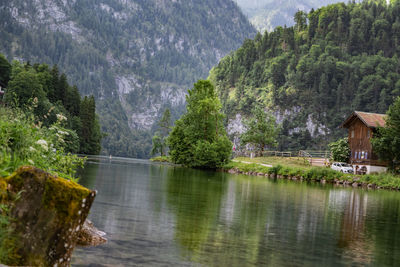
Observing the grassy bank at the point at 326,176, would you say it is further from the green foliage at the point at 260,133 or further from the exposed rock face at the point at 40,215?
the exposed rock face at the point at 40,215

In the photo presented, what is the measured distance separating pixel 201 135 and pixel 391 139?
32.0m

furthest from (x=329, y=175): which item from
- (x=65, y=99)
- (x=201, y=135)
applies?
(x=65, y=99)

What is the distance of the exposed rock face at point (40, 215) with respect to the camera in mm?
7992

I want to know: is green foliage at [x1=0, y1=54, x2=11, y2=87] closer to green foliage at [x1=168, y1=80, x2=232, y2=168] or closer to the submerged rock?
green foliage at [x1=168, y1=80, x2=232, y2=168]

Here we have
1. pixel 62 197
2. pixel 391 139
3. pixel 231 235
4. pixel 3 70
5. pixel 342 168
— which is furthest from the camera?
pixel 3 70

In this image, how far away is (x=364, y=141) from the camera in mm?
83750

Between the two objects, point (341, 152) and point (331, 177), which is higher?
point (341, 152)

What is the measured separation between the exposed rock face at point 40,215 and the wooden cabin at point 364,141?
2954 inches

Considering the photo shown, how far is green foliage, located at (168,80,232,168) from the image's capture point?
8000 centimetres

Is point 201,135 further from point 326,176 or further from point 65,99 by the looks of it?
point 65,99

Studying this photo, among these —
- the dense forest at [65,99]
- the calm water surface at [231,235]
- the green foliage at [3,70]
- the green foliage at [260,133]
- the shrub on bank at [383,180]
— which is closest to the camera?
the calm water surface at [231,235]

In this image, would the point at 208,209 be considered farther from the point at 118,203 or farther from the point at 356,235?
the point at 356,235

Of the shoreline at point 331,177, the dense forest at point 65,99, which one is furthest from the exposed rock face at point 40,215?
the dense forest at point 65,99

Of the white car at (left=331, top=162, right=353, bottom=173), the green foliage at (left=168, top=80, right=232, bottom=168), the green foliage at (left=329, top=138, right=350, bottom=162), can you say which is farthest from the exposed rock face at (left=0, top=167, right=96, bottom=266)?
the green foliage at (left=329, top=138, right=350, bottom=162)
